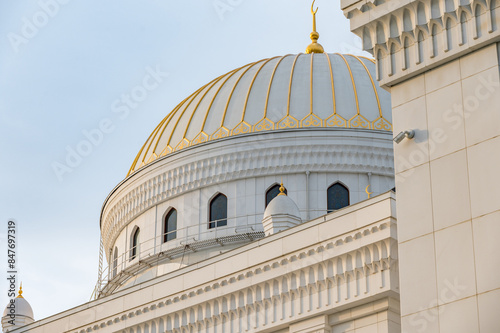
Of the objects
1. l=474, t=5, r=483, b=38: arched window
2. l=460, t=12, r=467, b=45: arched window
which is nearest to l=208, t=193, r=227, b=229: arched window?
l=460, t=12, r=467, b=45: arched window

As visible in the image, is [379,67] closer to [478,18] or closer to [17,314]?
[478,18]

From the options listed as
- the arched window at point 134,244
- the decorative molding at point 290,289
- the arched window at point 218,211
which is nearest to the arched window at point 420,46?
the decorative molding at point 290,289

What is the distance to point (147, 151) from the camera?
106ft

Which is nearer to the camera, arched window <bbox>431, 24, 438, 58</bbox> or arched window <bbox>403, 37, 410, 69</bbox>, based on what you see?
arched window <bbox>431, 24, 438, 58</bbox>

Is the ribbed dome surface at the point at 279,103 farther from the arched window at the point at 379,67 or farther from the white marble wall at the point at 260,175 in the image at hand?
the arched window at the point at 379,67

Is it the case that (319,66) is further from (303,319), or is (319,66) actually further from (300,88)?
(303,319)

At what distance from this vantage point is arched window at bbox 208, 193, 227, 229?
2880 cm

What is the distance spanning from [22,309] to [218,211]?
575 cm

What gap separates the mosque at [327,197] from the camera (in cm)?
1298

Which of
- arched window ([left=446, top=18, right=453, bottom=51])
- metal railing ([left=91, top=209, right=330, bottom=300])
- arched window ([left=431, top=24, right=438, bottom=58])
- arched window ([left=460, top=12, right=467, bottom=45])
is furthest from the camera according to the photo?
metal railing ([left=91, top=209, right=330, bottom=300])

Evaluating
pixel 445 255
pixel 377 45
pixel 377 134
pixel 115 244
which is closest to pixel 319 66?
pixel 377 134

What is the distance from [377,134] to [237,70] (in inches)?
230

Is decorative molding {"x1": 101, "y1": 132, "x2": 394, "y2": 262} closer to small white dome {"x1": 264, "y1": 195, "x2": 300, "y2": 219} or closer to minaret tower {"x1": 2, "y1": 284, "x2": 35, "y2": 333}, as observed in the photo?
small white dome {"x1": 264, "y1": 195, "x2": 300, "y2": 219}

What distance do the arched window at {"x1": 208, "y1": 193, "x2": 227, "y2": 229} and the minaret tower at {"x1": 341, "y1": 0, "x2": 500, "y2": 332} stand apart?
48.2ft
